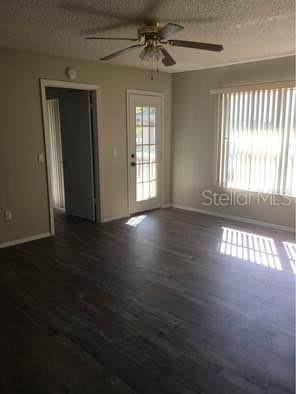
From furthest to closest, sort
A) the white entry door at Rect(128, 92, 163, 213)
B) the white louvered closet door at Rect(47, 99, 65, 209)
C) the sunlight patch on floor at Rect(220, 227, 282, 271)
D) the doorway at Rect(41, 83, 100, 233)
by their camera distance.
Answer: the white louvered closet door at Rect(47, 99, 65, 209)
the white entry door at Rect(128, 92, 163, 213)
the doorway at Rect(41, 83, 100, 233)
the sunlight patch on floor at Rect(220, 227, 282, 271)

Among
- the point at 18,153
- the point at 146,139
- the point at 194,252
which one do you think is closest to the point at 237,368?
the point at 194,252

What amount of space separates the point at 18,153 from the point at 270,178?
3655 mm

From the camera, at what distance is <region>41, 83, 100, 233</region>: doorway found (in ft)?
16.5

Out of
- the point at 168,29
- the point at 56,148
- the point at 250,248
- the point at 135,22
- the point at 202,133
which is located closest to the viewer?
the point at 168,29

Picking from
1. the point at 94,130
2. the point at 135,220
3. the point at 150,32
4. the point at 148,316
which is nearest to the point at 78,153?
the point at 94,130

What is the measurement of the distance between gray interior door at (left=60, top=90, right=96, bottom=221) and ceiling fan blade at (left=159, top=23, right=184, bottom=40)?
8.29 feet

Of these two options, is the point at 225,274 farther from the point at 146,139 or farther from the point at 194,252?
the point at 146,139

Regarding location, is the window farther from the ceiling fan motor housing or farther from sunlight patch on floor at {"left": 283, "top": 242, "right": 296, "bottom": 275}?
the ceiling fan motor housing

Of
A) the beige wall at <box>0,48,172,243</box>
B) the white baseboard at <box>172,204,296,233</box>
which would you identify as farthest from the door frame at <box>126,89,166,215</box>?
→ the white baseboard at <box>172,204,296,233</box>

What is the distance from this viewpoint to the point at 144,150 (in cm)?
568

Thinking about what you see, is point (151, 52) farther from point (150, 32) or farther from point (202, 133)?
point (202, 133)

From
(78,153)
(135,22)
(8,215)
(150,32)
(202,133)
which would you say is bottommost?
(8,215)

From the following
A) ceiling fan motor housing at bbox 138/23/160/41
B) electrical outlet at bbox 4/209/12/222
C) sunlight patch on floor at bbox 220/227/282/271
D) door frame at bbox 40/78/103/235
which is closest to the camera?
ceiling fan motor housing at bbox 138/23/160/41

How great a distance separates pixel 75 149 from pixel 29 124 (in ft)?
4.12
